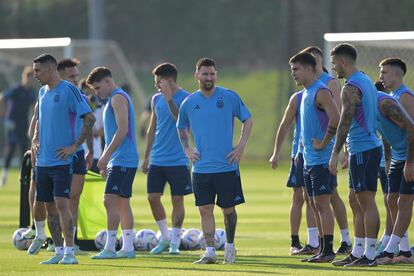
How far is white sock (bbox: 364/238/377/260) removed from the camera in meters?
13.7

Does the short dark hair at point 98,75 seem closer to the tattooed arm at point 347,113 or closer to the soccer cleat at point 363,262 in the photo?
the tattooed arm at point 347,113

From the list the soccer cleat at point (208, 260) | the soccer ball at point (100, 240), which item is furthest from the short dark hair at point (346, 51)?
the soccer ball at point (100, 240)

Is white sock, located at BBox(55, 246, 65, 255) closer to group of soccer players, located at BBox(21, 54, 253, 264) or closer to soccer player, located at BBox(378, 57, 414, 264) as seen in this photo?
group of soccer players, located at BBox(21, 54, 253, 264)

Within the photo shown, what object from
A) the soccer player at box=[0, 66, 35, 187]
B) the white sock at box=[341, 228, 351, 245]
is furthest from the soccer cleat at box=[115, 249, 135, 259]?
the soccer player at box=[0, 66, 35, 187]

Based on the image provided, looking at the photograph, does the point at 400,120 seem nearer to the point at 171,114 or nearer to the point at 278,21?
the point at 171,114

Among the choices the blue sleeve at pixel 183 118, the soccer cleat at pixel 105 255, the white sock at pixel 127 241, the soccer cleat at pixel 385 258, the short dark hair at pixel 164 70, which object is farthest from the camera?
the short dark hair at pixel 164 70

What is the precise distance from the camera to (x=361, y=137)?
13.9 m

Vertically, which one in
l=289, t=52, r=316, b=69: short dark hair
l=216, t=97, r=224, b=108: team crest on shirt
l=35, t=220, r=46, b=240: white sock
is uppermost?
l=289, t=52, r=316, b=69: short dark hair

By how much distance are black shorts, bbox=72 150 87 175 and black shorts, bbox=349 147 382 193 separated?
404cm

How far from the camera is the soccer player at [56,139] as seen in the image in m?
14.5

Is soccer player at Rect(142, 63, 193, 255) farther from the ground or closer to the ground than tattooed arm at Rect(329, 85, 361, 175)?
closer to the ground

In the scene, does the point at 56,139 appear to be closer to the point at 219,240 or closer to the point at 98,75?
the point at 98,75

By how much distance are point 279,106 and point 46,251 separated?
2812 centimetres

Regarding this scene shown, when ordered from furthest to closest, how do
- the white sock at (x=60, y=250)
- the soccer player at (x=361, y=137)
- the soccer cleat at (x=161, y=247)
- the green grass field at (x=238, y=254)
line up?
the soccer cleat at (x=161, y=247), the white sock at (x=60, y=250), the soccer player at (x=361, y=137), the green grass field at (x=238, y=254)
